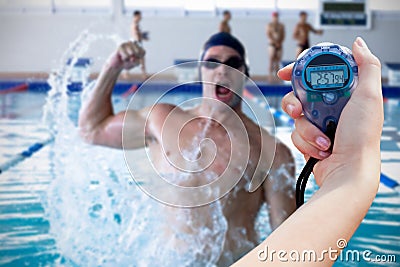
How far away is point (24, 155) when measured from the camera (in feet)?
14.5

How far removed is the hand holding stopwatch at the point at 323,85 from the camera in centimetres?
65

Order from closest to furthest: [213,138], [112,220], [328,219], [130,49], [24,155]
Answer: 1. [328,219]
2. [213,138]
3. [130,49]
4. [112,220]
5. [24,155]

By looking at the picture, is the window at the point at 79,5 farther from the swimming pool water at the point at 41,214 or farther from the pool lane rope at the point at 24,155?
the pool lane rope at the point at 24,155

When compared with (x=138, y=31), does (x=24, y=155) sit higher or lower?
higher

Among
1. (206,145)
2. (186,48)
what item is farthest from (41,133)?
(186,48)

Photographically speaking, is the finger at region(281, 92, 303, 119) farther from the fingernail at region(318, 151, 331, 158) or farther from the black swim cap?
the black swim cap

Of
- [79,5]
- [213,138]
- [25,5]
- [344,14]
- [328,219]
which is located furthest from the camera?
[79,5]

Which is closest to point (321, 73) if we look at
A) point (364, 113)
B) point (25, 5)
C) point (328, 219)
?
point (364, 113)

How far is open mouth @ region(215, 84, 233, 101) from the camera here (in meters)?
1.78

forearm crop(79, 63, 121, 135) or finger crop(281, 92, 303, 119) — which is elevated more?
finger crop(281, 92, 303, 119)

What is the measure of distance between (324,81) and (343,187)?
0.19 metres

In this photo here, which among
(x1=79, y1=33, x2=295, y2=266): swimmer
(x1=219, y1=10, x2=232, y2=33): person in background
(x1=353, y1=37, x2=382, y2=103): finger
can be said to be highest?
(x1=353, y1=37, x2=382, y2=103): finger

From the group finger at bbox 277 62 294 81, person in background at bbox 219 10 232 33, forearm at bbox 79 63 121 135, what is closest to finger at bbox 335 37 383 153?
finger at bbox 277 62 294 81

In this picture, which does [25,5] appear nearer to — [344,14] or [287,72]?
[344,14]
